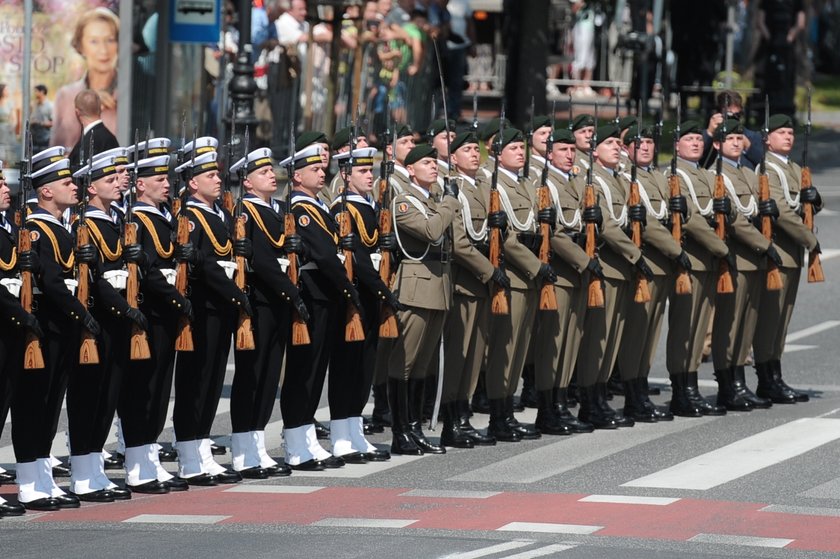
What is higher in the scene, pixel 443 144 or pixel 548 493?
pixel 443 144

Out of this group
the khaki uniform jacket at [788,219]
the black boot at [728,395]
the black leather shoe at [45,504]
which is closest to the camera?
the black leather shoe at [45,504]

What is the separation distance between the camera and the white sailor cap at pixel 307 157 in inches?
496

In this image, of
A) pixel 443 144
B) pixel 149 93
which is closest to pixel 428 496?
pixel 443 144

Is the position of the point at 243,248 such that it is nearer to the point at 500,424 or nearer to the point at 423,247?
the point at 423,247

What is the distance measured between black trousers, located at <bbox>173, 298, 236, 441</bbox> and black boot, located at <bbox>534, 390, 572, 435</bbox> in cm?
272

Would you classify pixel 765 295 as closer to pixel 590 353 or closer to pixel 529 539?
pixel 590 353

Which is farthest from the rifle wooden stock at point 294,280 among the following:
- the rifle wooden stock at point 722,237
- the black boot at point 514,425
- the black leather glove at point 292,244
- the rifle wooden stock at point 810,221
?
the rifle wooden stock at point 810,221

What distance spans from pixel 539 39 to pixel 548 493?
1865 cm

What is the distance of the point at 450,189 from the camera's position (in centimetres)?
1316

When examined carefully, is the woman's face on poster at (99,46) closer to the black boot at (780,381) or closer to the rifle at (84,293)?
the black boot at (780,381)

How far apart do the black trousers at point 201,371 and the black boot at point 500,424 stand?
2.30 m

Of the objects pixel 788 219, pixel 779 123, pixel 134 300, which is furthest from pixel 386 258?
pixel 779 123

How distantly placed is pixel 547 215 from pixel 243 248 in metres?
2.52

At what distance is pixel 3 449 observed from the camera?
13.4 metres
